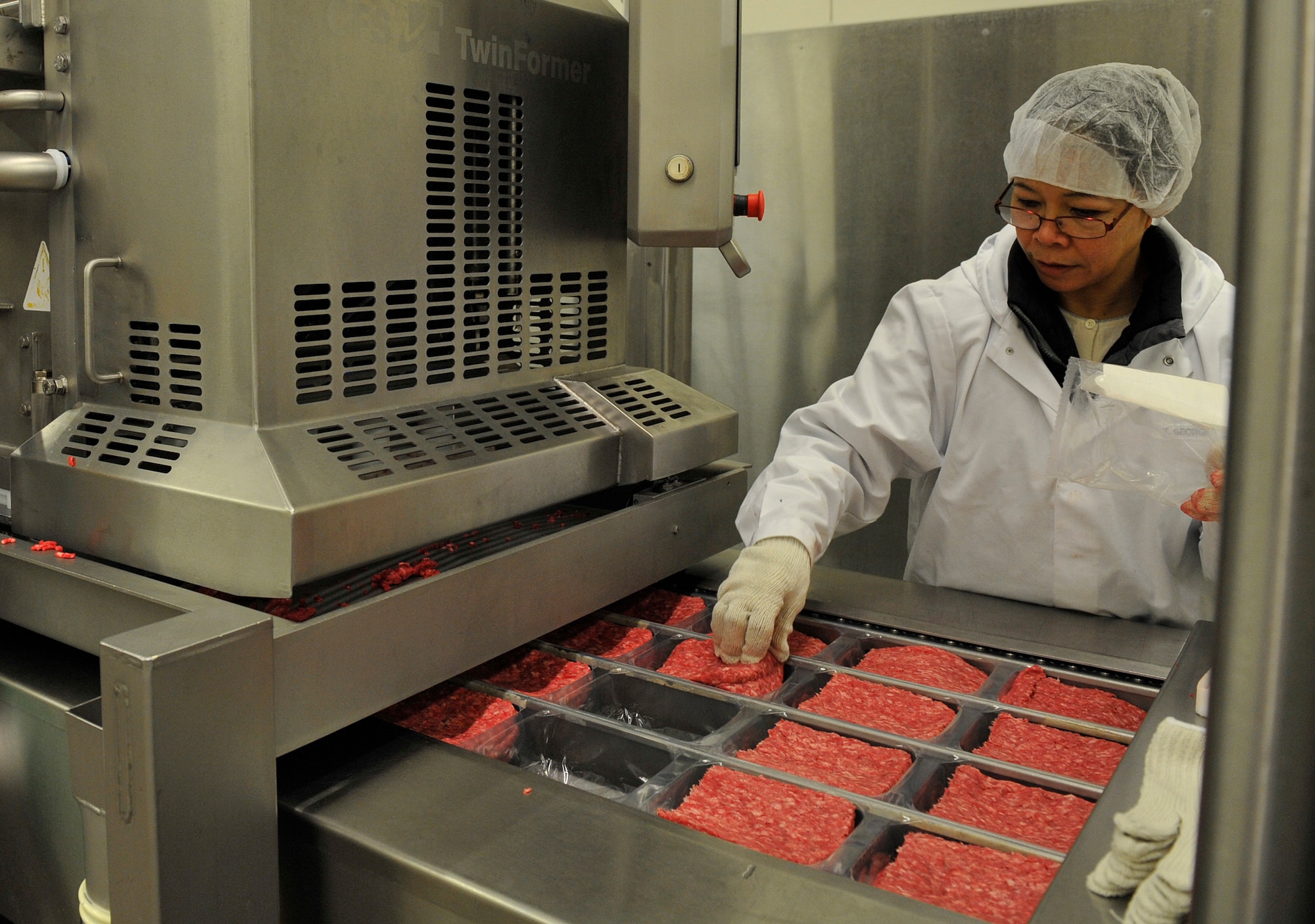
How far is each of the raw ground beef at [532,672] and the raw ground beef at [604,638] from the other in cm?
5

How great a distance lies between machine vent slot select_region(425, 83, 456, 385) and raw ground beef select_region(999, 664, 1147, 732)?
0.87m

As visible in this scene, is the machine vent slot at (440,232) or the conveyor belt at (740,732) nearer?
the conveyor belt at (740,732)

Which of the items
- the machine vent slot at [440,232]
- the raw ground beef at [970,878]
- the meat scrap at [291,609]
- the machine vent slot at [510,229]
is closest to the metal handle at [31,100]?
the machine vent slot at [440,232]

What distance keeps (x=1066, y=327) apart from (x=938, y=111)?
101 centimetres

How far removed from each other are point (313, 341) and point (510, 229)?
392mm

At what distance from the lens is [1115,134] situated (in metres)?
1.89

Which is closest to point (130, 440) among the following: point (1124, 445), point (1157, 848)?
point (1157, 848)

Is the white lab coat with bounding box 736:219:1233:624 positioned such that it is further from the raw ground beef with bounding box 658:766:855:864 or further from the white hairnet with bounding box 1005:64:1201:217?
the raw ground beef with bounding box 658:766:855:864

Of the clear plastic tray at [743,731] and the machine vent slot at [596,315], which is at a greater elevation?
the machine vent slot at [596,315]

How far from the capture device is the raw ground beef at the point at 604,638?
1.52 metres

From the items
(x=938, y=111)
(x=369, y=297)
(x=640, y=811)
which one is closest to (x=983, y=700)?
(x=640, y=811)

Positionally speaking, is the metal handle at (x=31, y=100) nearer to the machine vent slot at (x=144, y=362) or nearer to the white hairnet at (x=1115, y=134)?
the machine vent slot at (x=144, y=362)

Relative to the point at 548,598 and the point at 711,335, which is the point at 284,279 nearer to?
the point at 548,598

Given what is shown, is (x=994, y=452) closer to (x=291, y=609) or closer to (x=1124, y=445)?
(x=1124, y=445)
